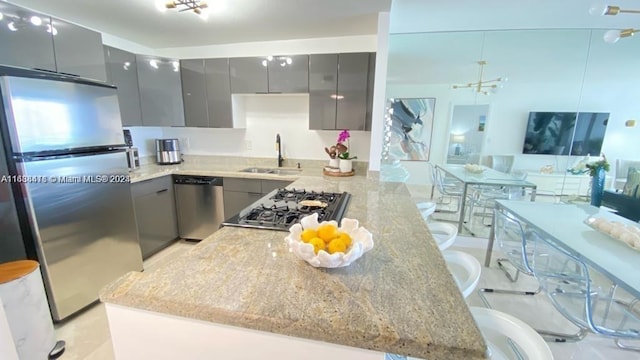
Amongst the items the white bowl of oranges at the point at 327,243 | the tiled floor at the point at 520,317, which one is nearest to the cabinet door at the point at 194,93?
the tiled floor at the point at 520,317

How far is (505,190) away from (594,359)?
214 centimetres

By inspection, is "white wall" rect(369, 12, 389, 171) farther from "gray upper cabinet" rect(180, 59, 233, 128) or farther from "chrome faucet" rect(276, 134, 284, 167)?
"gray upper cabinet" rect(180, 59, 233, 128)

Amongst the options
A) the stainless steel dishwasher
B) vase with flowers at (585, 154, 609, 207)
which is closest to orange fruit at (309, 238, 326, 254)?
the stainless steel dishwasher

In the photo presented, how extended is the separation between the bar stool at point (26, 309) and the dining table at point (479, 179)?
12.6ft

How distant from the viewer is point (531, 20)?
97.7 inches

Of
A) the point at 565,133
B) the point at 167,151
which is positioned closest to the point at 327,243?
the point at 167,151

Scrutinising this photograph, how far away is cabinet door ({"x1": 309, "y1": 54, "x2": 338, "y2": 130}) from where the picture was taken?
8.67 ft

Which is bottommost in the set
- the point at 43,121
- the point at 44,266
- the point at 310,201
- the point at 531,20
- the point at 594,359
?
the point at 594,359

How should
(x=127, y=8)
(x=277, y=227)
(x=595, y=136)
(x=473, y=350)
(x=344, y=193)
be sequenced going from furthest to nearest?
(x=595, y=136), (x=127, y=8), (x=344, y=193), (x=277, y=227), (x=473, y=350)

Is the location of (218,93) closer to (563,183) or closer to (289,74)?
(289,74)

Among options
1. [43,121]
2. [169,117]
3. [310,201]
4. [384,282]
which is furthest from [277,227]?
[169,117]

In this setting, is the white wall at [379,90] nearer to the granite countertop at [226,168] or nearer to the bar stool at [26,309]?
the granite countertop at [226,168]

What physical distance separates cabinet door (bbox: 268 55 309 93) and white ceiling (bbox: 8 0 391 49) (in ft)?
0.85

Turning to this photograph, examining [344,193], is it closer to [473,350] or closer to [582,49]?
[473,350]
